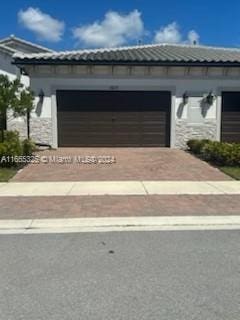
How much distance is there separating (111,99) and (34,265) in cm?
1327

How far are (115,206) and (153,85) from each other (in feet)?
34.3

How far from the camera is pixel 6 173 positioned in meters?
11.9

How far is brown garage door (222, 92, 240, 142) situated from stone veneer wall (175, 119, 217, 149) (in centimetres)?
56

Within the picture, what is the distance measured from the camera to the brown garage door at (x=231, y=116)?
59.0 feet

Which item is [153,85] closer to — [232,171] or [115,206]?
[232,171]

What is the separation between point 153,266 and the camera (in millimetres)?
4895

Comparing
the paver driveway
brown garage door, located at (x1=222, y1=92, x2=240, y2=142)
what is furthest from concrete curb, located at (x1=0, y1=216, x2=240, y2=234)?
brown garage door, located at (x1=222, y1=92, x2=240, y2=142)

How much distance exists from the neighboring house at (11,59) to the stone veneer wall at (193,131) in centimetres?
712

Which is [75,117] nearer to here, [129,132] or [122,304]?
[129,132]

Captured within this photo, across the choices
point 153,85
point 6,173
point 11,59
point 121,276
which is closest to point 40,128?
point 11,59

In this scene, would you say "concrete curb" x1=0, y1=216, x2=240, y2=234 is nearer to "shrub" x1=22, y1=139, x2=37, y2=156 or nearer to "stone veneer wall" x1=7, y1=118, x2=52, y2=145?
"shrub" x1=22, y1=139, x2=37, y2=156

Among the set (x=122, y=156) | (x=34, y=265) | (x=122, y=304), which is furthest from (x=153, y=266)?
(x=122, y=156)

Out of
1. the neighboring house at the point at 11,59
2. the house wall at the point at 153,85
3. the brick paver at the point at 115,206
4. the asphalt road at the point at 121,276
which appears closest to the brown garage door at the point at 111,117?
the house wall at the point at 153,85

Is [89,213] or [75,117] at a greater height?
[75,117]
